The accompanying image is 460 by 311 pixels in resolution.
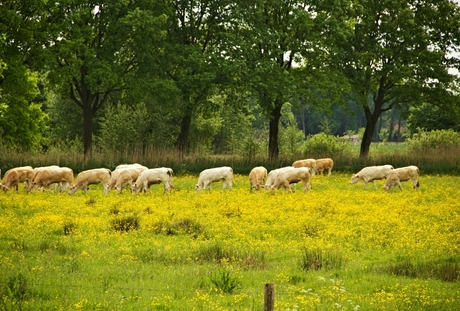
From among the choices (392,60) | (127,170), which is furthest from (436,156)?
(127,170)

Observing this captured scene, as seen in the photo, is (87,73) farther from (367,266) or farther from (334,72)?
(367,266)

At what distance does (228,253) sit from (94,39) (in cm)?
3149

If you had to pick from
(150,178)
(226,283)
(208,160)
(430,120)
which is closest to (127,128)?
(208,160)

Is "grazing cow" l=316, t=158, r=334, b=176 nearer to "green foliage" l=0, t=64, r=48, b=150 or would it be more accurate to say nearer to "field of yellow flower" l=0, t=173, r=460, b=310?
"field of yellow flower" l=0, t=173, r=460, b=310

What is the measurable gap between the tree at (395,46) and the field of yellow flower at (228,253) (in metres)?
22.5

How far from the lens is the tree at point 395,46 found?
4747cm

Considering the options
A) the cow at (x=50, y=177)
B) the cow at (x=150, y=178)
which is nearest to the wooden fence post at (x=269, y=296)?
the cow at (x=150, y=178)

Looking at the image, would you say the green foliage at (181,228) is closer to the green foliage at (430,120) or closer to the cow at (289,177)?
the cow at (289,177)

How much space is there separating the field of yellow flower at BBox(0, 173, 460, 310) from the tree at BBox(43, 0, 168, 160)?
16.6 m

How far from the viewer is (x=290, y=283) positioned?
13516 mm

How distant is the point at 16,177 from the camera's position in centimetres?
3084

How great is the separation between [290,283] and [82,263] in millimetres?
4959

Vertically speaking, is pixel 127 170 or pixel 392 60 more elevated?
pixel 392 60

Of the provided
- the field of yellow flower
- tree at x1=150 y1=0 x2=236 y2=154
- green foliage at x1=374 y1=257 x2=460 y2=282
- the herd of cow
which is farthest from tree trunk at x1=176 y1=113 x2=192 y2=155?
green foliage at x1=374 y1=257 x2=460 y2=282
